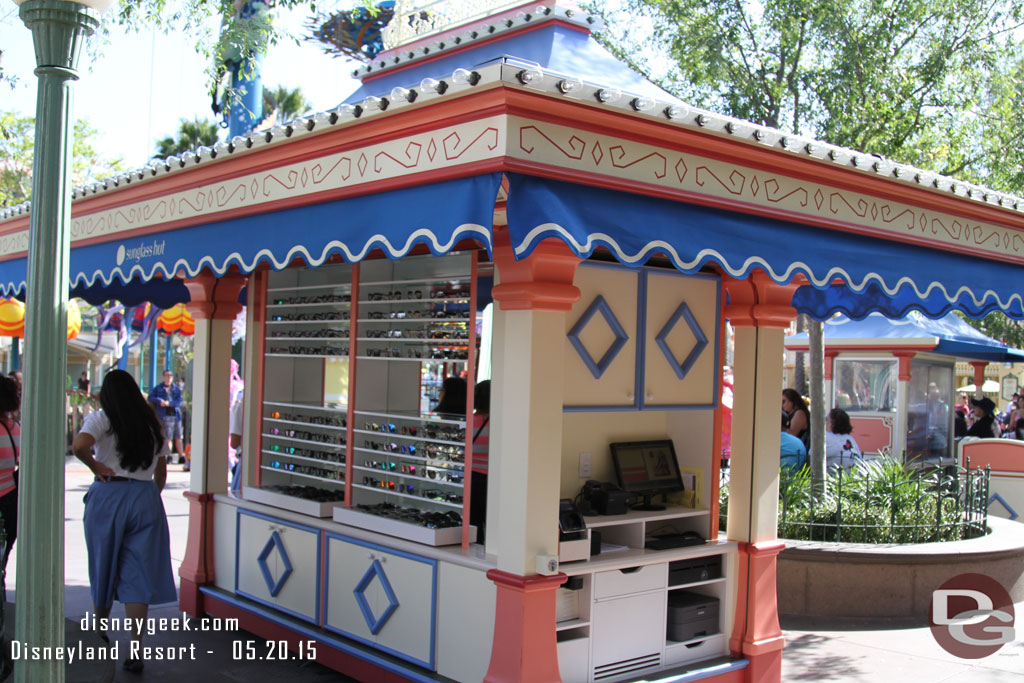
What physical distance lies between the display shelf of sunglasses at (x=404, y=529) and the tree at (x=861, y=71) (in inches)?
204

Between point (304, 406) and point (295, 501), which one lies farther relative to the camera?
point (304, 406)

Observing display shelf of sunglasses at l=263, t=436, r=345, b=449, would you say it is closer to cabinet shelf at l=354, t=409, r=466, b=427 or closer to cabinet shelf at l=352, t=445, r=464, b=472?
cabinet shelf at l=352, t=445, r=464, b=472

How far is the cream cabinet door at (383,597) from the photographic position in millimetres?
5312

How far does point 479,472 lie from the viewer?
228 inches

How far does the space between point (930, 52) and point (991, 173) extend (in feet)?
6.27

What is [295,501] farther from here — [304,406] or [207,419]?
[207,419]

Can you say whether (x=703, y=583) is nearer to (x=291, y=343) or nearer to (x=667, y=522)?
(x=667, y=522)

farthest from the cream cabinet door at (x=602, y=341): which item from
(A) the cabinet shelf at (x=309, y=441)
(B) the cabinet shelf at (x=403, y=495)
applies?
(A) the cabinet shelf at (x=309, y=441)

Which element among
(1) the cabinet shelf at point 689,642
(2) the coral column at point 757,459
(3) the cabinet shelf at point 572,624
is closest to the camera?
(3) the cabinet shelf at point 572,624

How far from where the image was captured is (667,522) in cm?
604

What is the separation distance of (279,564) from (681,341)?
10.6ft

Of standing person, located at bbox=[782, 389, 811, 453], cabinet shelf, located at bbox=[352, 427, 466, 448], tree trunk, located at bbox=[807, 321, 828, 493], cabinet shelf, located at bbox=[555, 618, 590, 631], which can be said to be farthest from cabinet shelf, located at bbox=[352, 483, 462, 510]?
standing person, located at bbox=[782, 389, 811, 453]

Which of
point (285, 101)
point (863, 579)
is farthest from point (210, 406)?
point (285, 101)

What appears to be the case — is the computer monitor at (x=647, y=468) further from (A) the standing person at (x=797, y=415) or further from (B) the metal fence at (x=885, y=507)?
(A) the standing person at (x=797, y=415)
